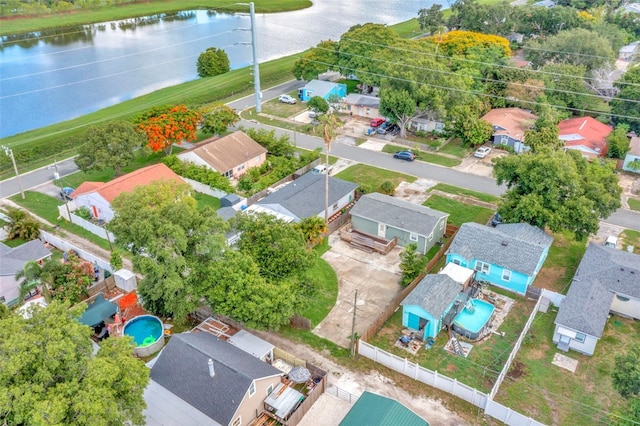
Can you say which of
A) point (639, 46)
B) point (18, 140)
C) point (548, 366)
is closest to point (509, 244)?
point (548, 366)

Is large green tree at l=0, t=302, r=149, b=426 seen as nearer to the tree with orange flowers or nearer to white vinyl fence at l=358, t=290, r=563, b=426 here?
white vinyl fence at l=358, t=290, r=563, b=426

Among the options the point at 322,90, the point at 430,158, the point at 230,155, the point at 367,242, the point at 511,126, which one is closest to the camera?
the point at 367,242

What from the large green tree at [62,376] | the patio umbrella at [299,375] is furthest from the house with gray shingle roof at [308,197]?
the large green tree at [62,376]

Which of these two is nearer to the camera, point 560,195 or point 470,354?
point 470,354

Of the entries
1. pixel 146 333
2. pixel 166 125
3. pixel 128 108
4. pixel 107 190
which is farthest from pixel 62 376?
pixel 128 108

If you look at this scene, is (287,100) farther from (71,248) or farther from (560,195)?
(560,195)

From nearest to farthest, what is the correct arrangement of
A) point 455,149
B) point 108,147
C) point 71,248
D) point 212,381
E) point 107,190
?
point 212,381 < point 71,248 < point 107,190 < point 108,147 < point 455,149
